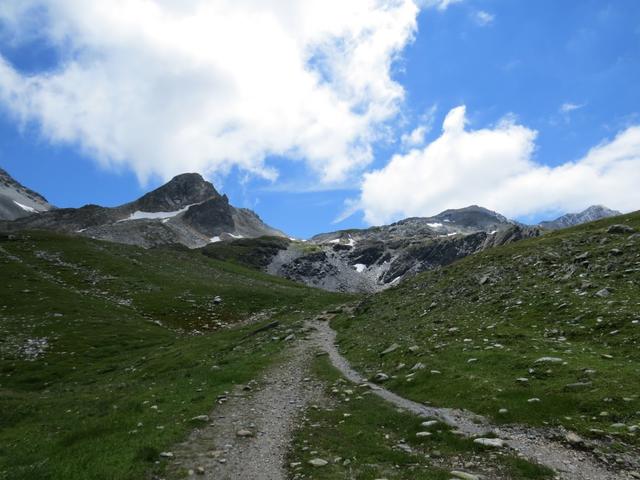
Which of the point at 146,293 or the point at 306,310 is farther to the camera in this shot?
the point at 146,293

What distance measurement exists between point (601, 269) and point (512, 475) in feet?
97.8

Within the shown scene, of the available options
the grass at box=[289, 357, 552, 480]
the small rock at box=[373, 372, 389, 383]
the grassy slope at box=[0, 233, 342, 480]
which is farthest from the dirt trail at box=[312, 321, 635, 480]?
the grassy slope at box=[0, 233, 342, 480]

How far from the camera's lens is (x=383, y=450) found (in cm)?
1662

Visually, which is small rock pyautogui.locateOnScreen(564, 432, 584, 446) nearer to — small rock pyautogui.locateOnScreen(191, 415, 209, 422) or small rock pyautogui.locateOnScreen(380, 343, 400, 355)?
small rock pyautogui.locateOnScreen(191, 415, 209, 422)

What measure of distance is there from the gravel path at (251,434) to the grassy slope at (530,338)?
5.96 metres

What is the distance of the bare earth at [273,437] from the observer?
14789 millimetres

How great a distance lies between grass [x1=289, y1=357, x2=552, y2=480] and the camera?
47.4ft

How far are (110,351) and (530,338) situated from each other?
145ft

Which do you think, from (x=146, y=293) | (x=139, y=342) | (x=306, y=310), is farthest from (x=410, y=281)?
(x=146, y=293)

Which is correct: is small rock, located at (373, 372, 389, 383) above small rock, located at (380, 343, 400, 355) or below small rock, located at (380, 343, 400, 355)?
below

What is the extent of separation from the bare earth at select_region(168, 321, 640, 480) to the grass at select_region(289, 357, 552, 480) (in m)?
0.73

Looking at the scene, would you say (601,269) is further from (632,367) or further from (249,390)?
(249,390)

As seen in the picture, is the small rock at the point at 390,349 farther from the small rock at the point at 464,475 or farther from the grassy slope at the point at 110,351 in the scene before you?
the small rock at the point at 464,475

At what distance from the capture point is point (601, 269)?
3772 cm
